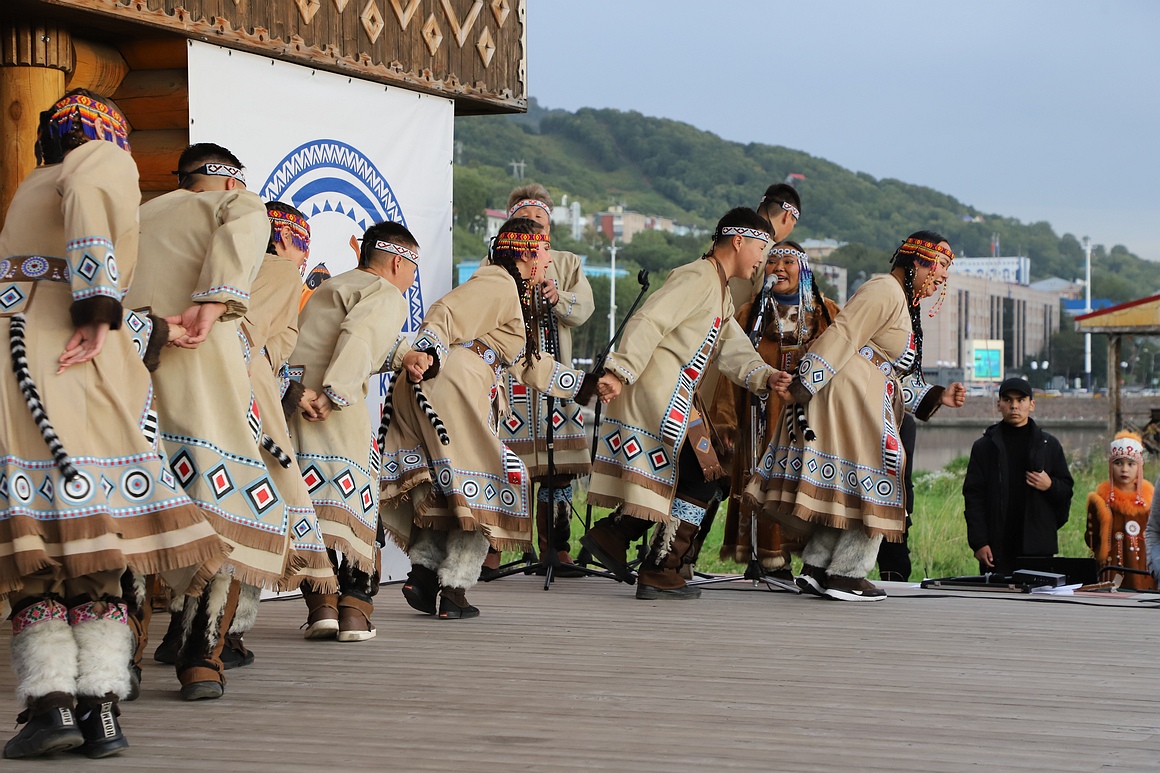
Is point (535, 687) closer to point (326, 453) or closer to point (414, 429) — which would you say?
point (326, 453)

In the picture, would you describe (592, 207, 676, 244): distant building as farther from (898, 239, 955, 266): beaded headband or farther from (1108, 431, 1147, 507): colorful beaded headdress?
(898, 239, 955, 266): beaded headband

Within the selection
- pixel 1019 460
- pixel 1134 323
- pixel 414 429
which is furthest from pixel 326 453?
pixel 1134 323

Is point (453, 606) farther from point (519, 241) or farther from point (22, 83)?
point (22, 83)

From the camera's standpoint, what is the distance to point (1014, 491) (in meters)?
7.60

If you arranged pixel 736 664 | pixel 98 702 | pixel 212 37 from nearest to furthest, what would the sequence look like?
1. pixel 98 702
2. pixel 736 664
3. pixel 212 37

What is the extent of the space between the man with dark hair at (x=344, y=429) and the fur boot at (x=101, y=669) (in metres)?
1.54

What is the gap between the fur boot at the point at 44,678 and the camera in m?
3.49

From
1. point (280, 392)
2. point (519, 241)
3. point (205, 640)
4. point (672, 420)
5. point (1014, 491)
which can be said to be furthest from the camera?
point (1014, 491)

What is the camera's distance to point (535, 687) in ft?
14.8

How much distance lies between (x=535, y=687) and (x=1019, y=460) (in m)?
3.97

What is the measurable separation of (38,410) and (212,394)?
75 cm

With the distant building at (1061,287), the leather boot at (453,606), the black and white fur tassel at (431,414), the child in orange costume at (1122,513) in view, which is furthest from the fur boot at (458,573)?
the distant building at (1061,287)

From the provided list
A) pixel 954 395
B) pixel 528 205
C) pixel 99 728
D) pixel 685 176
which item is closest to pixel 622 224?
pixel 685 176

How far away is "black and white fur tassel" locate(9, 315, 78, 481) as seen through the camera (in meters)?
3.51
